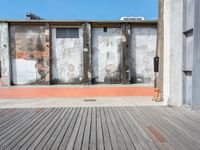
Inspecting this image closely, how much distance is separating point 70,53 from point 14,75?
14.1ft

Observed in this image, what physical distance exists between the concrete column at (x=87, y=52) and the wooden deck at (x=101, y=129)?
805 cm

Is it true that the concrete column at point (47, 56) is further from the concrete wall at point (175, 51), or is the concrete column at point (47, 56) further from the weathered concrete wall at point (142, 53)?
the concrete wall at point (175, 51)

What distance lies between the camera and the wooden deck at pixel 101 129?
368 centimetres

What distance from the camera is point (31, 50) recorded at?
14.8 meters

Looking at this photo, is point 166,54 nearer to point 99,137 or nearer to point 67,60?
point 99,137

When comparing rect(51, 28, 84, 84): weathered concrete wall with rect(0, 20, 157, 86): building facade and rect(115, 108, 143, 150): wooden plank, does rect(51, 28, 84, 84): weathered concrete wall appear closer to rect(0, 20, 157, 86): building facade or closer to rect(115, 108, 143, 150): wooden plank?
rect(0, 20, 157, 86): building facade

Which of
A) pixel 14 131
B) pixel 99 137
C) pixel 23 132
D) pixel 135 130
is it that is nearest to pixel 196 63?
pixel 135 130

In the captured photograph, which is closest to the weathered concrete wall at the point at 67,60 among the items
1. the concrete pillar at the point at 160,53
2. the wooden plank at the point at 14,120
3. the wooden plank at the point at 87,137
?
the concrete pillar at the point at 160,53

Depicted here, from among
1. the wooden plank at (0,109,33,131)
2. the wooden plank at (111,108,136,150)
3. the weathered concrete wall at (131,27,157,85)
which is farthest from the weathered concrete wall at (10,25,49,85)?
the wooden plank at (111,108,136,150)

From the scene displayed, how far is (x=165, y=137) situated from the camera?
13.2 feet

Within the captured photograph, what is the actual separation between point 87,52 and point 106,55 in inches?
54.9

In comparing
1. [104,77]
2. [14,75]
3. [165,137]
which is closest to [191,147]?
[165,137]

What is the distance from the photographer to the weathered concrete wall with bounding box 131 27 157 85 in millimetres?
14930

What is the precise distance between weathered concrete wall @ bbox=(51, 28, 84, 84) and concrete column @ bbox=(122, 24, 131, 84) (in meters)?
3.00
